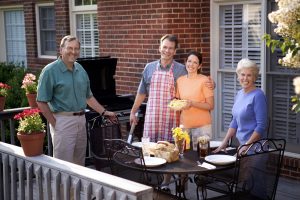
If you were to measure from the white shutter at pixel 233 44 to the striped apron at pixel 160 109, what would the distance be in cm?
171

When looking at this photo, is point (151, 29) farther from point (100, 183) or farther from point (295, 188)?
point (100, 183)

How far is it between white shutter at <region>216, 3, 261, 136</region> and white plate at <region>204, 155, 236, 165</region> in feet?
7.66

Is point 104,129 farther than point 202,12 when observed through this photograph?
No

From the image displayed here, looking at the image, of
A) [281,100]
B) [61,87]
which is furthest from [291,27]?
[281,100]

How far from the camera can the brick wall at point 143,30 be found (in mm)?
6840

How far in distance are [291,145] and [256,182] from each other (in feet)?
7.19

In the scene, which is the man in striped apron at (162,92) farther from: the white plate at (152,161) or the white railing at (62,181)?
the white railing at (62,181)

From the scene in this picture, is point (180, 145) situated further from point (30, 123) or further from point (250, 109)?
point (30, 123)

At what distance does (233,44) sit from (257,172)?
294 cm

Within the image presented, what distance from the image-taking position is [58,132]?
4895 mm

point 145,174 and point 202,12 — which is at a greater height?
point 202,12

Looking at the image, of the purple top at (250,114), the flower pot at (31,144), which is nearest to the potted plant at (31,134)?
the flower pot at (31,144)

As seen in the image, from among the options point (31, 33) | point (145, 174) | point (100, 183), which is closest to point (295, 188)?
point (145, 174)

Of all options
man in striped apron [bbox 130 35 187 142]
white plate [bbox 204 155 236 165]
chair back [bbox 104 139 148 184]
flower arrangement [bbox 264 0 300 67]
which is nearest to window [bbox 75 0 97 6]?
man in striped apron [bbox 130 35 187 142]
